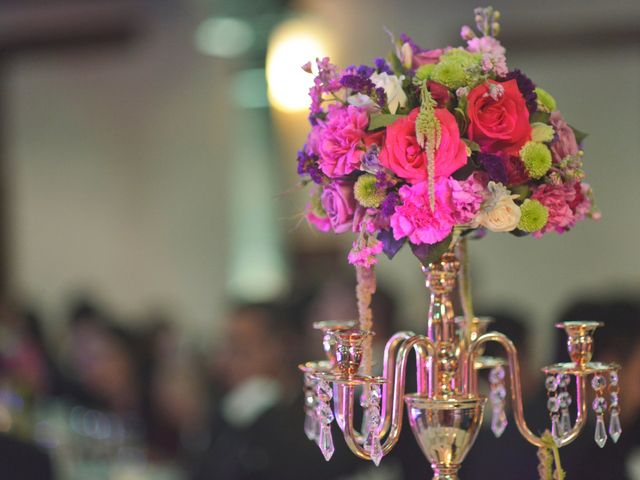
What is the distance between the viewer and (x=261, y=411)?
4121 mm

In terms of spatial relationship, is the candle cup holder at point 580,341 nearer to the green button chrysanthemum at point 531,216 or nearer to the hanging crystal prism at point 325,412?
the green button chrysanthemum at point 531,216

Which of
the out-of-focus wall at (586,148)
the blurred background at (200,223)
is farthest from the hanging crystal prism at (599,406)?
the out-of-focus wall at (586,148)

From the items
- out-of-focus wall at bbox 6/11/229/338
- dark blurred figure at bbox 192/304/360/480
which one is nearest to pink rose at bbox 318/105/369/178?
dark blurred figure at bbox 192/304/360/480

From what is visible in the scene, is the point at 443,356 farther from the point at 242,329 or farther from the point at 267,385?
the point at 242,329

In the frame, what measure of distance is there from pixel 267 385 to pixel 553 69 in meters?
3.22

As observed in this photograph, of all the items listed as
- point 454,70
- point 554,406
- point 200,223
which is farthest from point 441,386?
point 200,223

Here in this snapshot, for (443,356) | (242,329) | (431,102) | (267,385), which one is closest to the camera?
(431,102)

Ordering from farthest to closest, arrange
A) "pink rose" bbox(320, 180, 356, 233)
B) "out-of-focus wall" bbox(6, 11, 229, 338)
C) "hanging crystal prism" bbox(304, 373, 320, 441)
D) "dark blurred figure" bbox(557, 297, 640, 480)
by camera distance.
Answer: "out-of-focus wall" bbox(6, 11, 229, 338) → "dark blurred figure" bbox(557, 297, 640, 480) → "hanging crystal prism" bbox(304, 373, 320, 441) → "pink rose" bbox(320, 180, 356, 233)

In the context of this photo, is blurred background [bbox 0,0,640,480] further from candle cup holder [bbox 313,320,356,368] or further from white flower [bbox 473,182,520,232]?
white flower [bbox 473,182,520,232]

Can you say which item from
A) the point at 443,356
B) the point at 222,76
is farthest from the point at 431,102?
the point at 222,76

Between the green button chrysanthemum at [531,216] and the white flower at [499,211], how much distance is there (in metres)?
0.03

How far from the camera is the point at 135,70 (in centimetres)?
824

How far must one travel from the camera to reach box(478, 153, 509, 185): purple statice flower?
1777 mm

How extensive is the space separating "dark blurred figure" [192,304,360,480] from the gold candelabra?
1.73 metres
